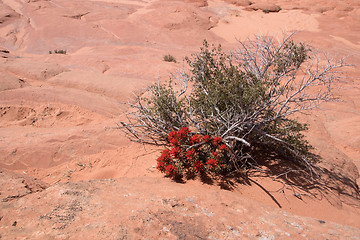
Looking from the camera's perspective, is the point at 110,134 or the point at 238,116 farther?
the point at 110,134

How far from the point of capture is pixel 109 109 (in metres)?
6.07

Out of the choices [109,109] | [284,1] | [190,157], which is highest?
[284,1]

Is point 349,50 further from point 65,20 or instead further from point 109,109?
point 65,20

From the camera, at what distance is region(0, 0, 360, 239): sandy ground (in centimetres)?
239

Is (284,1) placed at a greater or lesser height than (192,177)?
greater

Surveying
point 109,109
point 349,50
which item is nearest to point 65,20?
point 109,109

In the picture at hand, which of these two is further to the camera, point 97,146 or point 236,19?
point 236,19

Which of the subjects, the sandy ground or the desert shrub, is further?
the desert shrub

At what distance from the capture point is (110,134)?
4.64 meters

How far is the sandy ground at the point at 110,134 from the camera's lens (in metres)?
2.39

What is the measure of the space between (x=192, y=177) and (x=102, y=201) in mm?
1397

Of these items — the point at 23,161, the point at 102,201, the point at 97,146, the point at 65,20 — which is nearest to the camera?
the point at 102,201

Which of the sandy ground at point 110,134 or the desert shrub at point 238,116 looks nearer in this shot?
the sandy ground at point 110,134

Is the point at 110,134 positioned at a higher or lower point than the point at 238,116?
lower
